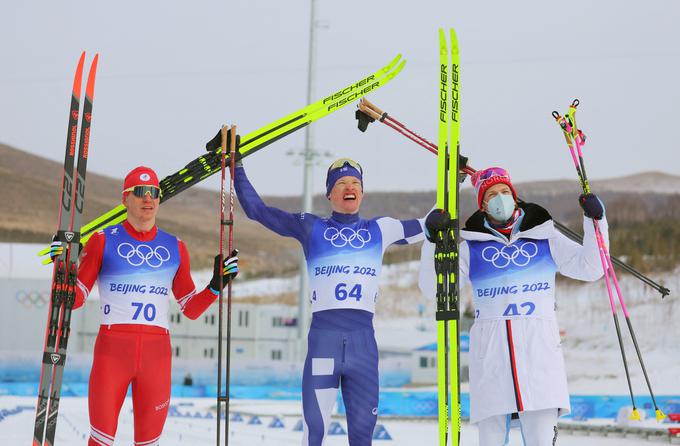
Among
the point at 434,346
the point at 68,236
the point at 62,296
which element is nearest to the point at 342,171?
the point at 68,236

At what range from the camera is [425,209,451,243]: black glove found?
17.4 feet

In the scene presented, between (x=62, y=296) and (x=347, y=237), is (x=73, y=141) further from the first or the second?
(x=347, y=237)

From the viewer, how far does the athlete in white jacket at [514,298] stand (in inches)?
195

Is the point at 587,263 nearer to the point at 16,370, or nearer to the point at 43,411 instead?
the point at 43,411

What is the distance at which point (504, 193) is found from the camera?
520cm

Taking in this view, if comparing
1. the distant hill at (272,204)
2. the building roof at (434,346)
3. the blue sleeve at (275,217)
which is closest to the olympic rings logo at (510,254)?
the blue sleeve at (275,217)

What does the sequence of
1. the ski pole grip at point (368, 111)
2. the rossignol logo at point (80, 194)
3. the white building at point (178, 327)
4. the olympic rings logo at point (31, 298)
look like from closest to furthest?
1. the rossignol logo at point (80, 194)
2. the ski pole grip at point (368, 111)
3. the white building at point (178, 327)
4. the olympic rings logo at point (31, 298)

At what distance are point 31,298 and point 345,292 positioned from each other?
33.2 metres

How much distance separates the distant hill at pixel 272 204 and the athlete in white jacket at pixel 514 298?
4977 centimetres

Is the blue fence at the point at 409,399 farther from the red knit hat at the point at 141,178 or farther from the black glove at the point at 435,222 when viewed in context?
the red knit hat at the point at 141,178

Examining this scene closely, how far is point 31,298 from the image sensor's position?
36.4 metres

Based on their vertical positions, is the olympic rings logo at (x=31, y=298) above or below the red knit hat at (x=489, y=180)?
above

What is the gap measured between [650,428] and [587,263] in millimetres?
9926

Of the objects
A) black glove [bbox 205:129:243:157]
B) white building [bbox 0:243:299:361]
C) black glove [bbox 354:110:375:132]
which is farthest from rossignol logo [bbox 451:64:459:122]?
white building [bbox 0:243:299:361]
